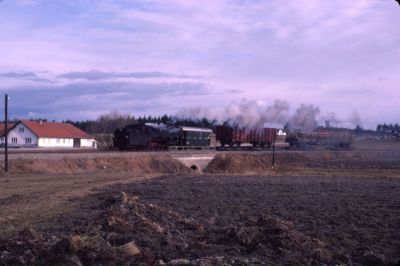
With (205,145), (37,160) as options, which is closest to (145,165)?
(37,160)

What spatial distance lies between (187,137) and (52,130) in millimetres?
36100

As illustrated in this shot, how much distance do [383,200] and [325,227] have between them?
8716 millimetres

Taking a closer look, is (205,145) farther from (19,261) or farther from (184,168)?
(19,261)

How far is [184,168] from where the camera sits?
200 feet

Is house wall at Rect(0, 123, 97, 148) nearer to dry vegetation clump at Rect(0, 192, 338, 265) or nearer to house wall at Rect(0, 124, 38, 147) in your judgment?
house wall at Rect(0, 124, 38, 147)


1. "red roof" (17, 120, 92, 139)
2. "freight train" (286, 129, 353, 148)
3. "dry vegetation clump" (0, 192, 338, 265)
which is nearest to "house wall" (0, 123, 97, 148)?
"red roof" (17, 120, 92, 139)

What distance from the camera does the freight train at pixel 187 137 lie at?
242 feet

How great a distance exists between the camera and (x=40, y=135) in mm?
103500

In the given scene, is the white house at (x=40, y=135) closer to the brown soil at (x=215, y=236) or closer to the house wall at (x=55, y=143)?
the house wall at (x=55, y=143)

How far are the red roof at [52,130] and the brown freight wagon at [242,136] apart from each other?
3106cm

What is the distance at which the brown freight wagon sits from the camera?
304 feet

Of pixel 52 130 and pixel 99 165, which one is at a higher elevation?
pixel 52 130

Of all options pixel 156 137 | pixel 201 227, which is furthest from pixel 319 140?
pixel 201 227

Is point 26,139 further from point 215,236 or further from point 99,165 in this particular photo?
point 215,236
